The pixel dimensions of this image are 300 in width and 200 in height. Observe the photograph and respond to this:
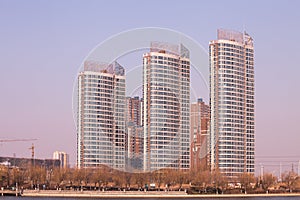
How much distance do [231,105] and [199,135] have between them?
14.7 feet

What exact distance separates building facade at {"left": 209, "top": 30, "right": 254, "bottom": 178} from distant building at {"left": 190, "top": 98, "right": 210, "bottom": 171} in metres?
1.25

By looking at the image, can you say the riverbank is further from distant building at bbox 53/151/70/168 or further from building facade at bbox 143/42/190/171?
distant building at bbox 53/151/70/168

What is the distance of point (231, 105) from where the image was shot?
2378 inches

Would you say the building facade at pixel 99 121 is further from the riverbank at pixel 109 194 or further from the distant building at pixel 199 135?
the riverbank at pixel 109 194

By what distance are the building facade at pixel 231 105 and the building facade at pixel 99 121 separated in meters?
9.22

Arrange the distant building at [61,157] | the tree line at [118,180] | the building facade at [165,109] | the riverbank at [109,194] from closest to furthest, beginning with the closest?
Answer: the riverbank at [109,194] < the tree line at [118,180] < the building facade at [165,109] < the distant building at [61,157]

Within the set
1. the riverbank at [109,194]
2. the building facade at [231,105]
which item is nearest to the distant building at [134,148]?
the building facade at [231,105]

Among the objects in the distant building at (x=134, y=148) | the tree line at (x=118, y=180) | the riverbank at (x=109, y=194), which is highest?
the distant building at (x=134, y=148)

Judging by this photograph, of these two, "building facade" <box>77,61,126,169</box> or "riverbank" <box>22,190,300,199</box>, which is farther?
"building facade" <box>77,61,126,169</box>

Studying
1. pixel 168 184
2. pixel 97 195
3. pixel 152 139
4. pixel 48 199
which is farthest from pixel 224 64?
pixel 48 199

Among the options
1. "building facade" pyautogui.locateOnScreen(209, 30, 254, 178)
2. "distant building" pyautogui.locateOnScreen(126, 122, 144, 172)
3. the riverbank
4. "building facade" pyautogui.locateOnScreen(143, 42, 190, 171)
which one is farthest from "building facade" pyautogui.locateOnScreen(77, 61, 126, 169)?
the riverbank

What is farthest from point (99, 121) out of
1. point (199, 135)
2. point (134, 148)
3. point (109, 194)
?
point (109, 194)

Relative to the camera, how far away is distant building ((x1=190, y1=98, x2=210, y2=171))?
2393 inches

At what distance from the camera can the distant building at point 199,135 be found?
60.8 meters
